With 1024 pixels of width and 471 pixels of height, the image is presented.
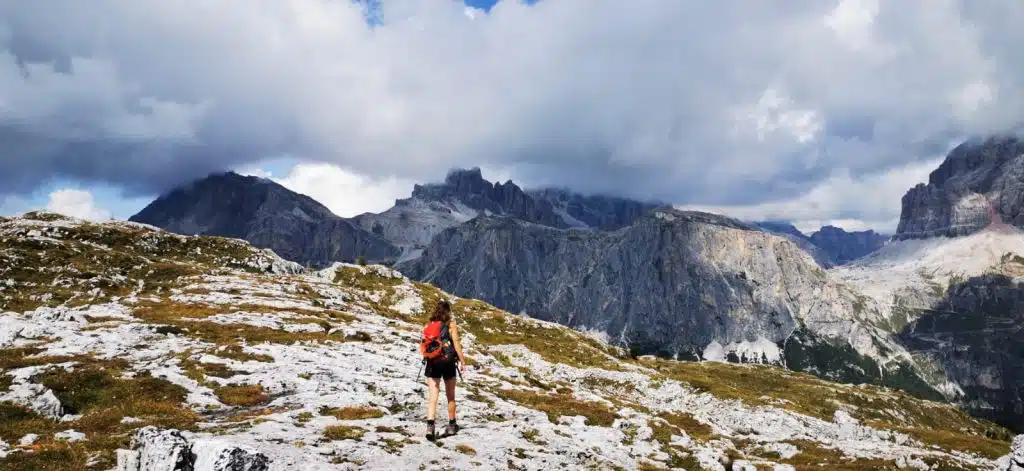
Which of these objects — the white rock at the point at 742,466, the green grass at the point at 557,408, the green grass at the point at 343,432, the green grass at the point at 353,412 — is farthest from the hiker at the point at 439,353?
the white rock at the point at 742,466

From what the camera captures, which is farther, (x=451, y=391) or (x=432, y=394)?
(x=451, y=391)

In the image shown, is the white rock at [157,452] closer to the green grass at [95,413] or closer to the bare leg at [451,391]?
the green grass at [95,413]

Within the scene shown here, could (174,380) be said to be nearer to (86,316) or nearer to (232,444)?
(232,444)

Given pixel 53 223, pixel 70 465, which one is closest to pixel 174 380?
pixel 70 465

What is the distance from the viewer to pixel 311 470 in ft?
58.6

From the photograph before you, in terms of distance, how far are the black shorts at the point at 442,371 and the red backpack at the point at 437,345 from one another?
0.53ft

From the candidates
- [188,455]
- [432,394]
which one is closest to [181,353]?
[432,394]

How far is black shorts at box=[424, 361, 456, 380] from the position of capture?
22812mm

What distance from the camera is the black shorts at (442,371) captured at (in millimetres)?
22812

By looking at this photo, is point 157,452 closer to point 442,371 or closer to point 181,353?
point 442,371

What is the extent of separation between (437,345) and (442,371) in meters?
1.07

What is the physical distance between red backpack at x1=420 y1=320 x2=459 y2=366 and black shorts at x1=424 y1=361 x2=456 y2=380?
0.53 ft

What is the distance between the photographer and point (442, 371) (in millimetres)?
22984

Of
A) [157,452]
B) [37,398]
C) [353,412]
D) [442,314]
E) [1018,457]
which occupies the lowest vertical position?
[1018,457]
